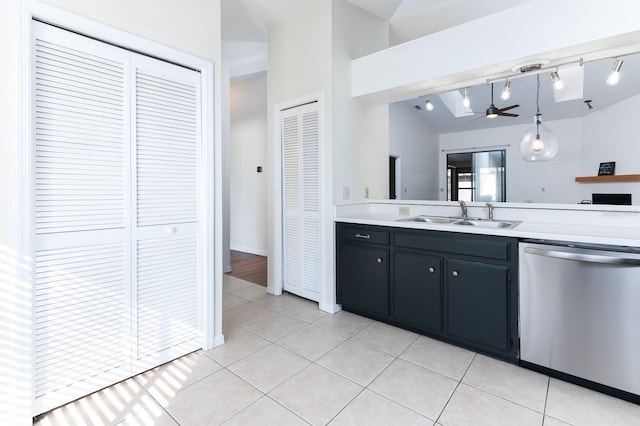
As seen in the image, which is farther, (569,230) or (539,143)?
(539,143)

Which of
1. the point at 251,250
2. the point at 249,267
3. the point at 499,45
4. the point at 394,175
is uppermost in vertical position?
the point at 499,45

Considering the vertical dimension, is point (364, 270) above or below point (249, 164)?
below

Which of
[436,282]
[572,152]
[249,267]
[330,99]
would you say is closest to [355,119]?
[330,99]

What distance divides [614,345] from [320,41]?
3.28m

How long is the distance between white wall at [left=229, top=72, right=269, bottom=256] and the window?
5880 mm

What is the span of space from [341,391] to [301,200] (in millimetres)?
1953

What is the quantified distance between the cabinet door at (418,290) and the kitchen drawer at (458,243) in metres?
0.09

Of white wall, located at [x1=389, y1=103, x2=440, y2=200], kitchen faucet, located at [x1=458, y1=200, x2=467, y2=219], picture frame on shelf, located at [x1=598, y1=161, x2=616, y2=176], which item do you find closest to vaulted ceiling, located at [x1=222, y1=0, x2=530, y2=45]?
kitchen faucet, located at [x1=458, y1=200, x2=467, y2=219]

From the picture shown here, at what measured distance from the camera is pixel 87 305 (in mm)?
1720

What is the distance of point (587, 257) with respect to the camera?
1748mm

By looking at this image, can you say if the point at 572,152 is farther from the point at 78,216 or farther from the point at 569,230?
the point at 78,216

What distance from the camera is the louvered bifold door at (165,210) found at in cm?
193

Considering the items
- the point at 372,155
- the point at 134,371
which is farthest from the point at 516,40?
the point at 134,371

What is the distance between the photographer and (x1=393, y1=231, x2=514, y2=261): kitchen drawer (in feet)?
6.77
